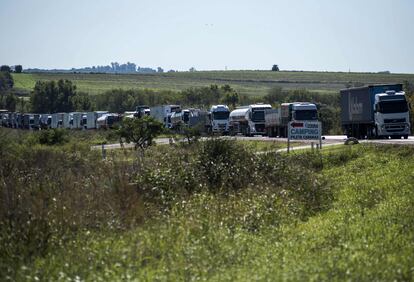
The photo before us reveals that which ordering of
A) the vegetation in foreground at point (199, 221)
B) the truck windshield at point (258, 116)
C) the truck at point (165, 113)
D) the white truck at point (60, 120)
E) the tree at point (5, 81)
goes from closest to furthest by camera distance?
the vegetation in foreground at point (199, 221), the truck windshield at point (258, 116), the truck at point (165, 113), the white truck at point (60, 120), the tree at point (5, 81)

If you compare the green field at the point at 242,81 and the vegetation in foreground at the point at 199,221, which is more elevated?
the green field at the point at 242,81

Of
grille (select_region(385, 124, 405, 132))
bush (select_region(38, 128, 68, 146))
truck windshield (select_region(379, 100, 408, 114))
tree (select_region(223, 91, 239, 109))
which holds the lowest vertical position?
bush (select_region(38, 128, 68, 146))

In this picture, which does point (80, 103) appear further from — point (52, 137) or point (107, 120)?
point (52, 137)

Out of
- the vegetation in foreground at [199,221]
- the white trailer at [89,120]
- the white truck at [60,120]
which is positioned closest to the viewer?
the vegetation in foreground at [199,221]

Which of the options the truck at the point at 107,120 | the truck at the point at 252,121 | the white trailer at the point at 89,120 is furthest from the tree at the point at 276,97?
the truck at the point at 252,121

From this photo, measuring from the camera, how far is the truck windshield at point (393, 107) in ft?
151

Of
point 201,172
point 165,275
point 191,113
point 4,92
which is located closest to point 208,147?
point 201,172

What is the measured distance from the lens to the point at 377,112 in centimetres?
4669

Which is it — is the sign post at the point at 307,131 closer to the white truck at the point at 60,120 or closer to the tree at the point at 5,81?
the white truck at the point at 60,120

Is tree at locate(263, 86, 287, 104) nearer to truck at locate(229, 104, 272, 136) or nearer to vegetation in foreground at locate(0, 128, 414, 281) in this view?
truck at locate(229, 104, 272, 136)

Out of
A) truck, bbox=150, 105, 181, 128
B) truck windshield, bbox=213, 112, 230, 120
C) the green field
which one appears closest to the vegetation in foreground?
truck windshield, bbox=213, 112, 230, 120

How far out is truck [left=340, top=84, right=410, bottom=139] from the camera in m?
46.0

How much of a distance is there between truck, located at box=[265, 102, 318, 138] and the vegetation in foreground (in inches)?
1450

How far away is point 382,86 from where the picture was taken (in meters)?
49.0
